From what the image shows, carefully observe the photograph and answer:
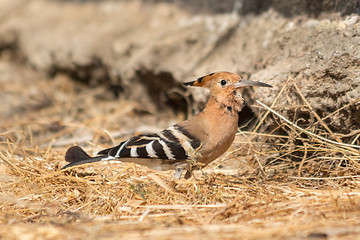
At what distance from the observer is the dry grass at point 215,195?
2.39m

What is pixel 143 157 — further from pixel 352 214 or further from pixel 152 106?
pixel 152 106

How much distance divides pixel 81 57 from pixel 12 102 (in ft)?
3.83

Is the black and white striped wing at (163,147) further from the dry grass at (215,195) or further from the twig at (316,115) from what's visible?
the twig at (316,115)

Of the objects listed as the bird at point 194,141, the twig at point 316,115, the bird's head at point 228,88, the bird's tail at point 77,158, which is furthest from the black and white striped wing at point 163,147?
the twig at point 316,115

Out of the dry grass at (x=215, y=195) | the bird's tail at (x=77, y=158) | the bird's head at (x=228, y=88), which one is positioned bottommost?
the dry grass at (x=215, y=195)

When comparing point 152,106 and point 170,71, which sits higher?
point 170,71

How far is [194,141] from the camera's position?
328 centimetres

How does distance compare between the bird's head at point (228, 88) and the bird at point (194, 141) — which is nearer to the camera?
the bird at point (194, 141)

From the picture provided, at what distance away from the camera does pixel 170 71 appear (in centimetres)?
550

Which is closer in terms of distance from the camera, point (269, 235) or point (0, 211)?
point (269, 235)

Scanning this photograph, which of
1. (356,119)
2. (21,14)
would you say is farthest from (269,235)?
(21,14)

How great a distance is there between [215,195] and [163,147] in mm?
520

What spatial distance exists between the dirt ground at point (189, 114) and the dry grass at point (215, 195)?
0.01 m

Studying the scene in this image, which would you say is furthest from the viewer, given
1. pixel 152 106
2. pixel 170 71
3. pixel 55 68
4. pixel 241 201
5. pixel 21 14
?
pixel 21 14
